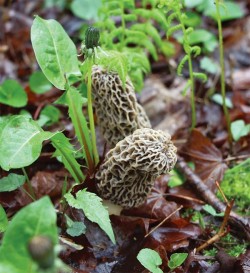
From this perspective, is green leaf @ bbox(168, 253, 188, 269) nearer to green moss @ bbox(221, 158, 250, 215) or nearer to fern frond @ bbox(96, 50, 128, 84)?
green moss @ bbox(221, 158, 250, 215)

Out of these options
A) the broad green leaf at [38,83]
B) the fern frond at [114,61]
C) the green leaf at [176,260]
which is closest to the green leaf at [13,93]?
the broad green leaf at [38,83]

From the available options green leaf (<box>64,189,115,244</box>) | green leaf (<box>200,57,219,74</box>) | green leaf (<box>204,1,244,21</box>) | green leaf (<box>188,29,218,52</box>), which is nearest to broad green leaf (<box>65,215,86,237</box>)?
green leaf (<box>64,189,115,244</box>)

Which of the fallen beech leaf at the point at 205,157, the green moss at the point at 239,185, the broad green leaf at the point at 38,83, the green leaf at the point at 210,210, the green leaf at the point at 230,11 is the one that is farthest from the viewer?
the green leaf at the point at 230,11

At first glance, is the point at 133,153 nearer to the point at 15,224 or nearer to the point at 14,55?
the point at 15,224

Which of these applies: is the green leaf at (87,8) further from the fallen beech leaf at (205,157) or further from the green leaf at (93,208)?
the green leaf at (93,208)

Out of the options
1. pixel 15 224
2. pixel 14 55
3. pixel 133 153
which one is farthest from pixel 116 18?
pixel 15 224

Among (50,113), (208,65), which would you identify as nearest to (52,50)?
(50,113)
